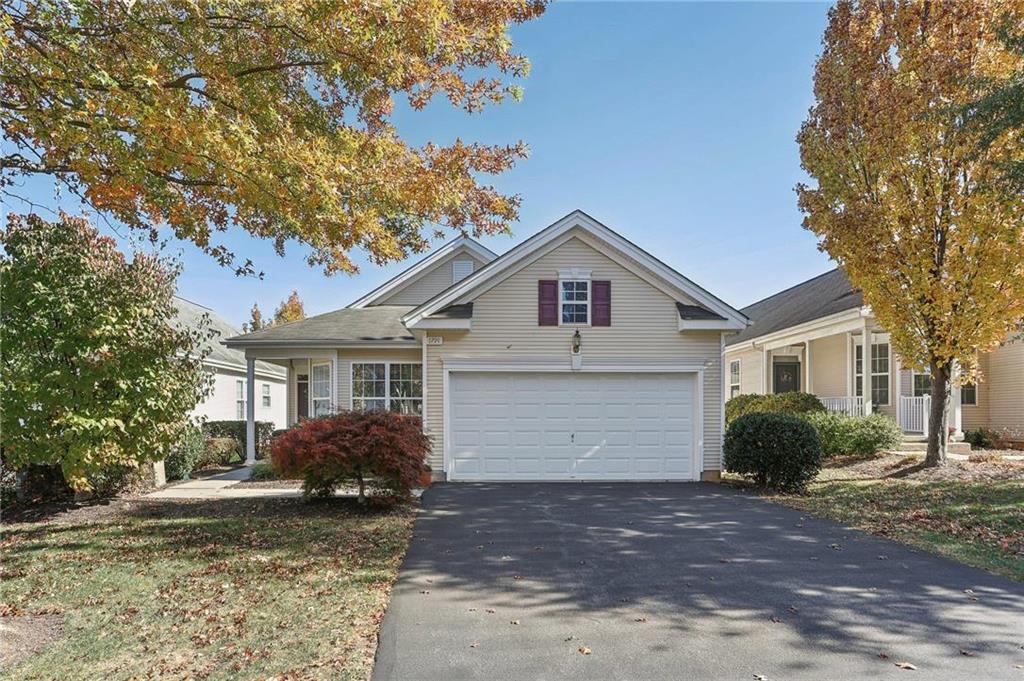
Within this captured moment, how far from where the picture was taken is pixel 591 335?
13828 mm

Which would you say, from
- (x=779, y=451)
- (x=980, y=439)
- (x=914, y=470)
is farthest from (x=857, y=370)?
(x=779, y=451)

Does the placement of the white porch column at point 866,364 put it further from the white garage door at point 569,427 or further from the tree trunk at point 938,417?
the white garage door at point 569,427

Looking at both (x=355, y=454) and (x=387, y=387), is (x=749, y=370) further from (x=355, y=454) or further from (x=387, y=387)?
(x=355, y=454)

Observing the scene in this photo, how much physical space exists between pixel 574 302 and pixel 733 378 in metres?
16.1

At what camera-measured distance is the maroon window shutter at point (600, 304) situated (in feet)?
45.6

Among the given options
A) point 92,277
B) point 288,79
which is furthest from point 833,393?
point 92,277

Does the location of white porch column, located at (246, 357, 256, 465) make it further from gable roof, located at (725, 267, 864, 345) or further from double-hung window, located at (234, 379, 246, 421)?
gable roof, located at (725, 267, 864, 345)

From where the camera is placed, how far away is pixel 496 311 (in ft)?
45.3

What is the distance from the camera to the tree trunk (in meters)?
12.9

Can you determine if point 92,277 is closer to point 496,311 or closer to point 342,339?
point 342,339

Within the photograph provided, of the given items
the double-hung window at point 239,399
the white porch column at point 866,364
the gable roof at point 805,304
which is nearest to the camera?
the white porch column at point 866,364

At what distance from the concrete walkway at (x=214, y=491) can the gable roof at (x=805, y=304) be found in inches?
597

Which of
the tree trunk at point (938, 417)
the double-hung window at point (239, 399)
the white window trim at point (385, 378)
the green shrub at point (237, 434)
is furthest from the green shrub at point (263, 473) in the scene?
the tree trunk at point (938, 417)

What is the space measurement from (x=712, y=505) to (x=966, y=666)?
20.6 ft
